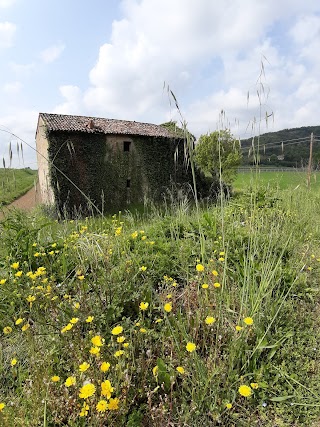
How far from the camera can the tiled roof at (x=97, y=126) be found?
15.1 m

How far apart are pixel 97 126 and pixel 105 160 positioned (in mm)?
2030

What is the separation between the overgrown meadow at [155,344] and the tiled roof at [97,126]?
13683 millimetres

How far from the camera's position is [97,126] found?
16.4m

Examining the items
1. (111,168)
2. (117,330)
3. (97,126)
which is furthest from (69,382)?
(97,126)

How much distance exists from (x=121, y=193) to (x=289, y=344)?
15.7 meters

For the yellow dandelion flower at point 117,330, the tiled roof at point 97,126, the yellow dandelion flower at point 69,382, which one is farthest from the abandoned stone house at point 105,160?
the yellow dandelion flower at point 69,382

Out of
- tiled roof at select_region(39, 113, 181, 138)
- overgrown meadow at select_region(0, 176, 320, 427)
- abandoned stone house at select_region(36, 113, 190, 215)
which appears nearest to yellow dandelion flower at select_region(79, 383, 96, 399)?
overgrown meadow at select_region(0, 176, 320, 427)

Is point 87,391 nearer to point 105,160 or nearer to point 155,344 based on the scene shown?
point 155,344

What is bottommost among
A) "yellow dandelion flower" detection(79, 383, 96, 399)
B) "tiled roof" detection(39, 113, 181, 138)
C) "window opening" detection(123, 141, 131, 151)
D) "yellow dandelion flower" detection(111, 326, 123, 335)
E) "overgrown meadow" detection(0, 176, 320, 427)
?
"overgrown meadow" detection(0, 176, 320, 427)

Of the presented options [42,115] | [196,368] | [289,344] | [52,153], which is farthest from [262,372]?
[42,115]

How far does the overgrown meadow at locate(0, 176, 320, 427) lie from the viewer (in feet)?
4.66

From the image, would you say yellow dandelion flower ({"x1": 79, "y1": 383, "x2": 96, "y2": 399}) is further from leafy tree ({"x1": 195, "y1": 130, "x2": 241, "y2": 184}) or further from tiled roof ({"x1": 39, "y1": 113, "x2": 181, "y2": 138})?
tiled roof ({"x1": 39, "y1": 113, "x2": 181, "y2": 138})

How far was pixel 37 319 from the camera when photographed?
1928 mm

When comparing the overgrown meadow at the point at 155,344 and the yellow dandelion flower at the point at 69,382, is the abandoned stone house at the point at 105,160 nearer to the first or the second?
the overgrown meadow at the point at 155,344
